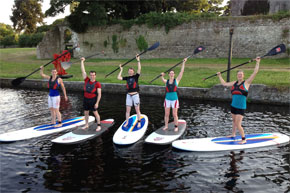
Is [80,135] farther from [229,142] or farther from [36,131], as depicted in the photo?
[229,142]

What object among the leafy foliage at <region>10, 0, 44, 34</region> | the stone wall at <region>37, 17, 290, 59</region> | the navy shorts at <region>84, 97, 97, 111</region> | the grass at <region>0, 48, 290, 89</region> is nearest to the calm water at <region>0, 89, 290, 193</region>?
the navy shorts at <region>84, 97, 97, 111</region>

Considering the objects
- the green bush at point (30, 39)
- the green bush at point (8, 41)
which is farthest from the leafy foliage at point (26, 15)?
the green bush at point (30, 39)

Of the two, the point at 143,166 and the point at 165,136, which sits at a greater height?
the point at 165,136

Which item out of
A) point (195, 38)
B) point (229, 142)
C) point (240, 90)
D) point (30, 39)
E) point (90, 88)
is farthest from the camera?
point (30, 39)

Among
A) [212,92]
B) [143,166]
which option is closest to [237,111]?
[143,166]

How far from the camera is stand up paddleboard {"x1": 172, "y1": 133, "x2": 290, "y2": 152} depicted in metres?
7.04

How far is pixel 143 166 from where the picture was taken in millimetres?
6254

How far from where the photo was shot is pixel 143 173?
5906 millimetres

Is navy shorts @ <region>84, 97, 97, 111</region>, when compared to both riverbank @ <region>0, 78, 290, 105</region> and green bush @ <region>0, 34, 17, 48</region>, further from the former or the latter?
green bush @ <region>0, 34, 17, 48</region>

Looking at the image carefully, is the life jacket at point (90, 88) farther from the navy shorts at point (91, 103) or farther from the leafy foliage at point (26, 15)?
the leafy foliage at point (26, 15)

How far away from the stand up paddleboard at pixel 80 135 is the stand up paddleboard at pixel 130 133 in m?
0.65

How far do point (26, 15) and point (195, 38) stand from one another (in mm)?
47172

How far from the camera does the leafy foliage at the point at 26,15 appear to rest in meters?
57.6

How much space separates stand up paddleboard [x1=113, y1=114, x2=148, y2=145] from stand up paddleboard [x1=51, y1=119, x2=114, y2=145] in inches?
25.8
